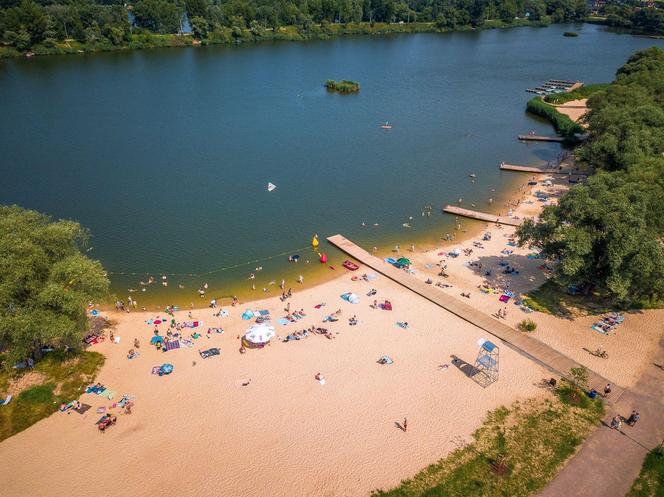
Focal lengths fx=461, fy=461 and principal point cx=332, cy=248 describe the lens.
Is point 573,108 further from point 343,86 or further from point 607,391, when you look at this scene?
point 607,391

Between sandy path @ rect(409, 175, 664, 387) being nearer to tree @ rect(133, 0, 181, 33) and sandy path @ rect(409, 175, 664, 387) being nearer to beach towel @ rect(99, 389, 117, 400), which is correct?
beach towel @ rect(99, 389, 117, 400)

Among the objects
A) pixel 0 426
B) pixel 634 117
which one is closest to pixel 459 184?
pixel 634 117

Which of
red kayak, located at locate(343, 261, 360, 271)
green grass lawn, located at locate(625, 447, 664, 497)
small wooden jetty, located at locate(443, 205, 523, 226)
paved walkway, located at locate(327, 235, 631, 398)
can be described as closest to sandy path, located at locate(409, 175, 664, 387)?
paved walkway, located at locate(327, 235, 631, 398)

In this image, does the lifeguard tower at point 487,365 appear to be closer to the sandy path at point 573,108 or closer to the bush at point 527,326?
the bush at point 527,326

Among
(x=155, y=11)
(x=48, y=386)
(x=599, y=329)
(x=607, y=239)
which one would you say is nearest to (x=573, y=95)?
(x=607, y=239)

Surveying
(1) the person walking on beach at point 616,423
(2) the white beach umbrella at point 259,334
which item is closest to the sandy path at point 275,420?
(2) the white beach umbrella at point 259,334

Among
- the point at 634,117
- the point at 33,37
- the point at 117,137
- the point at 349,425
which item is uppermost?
the point at 33,37

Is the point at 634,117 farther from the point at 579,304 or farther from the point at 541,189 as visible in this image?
the point at 579,304
